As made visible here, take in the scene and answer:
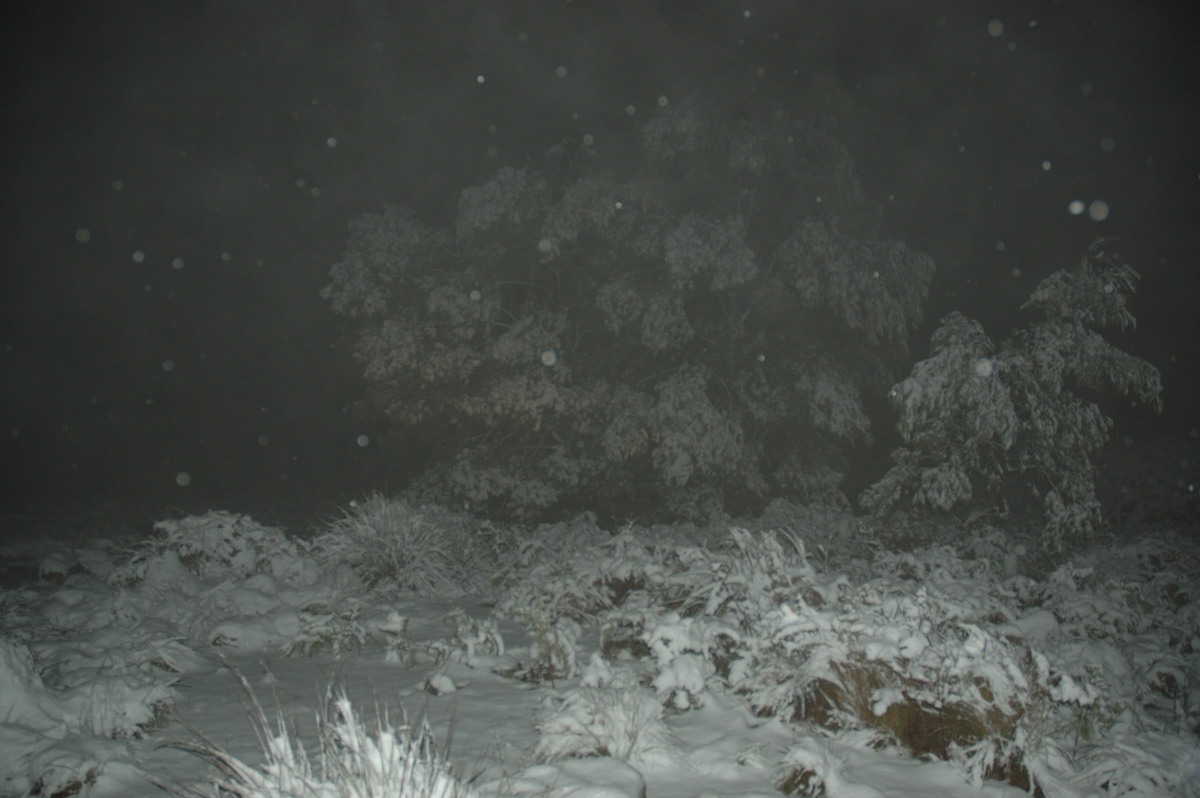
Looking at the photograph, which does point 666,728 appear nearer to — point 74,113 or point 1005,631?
point 1005,631

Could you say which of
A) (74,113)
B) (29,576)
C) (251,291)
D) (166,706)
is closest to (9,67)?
(74,113)

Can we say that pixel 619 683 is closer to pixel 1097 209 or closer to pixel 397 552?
pixel 397 552

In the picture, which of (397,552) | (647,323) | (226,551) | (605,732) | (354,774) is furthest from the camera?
(647,323)

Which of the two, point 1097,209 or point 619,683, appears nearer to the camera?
point 619,683

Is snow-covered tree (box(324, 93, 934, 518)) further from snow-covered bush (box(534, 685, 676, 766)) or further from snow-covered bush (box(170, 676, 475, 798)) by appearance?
snow-covered bush (box(170, 676, 475, 798))

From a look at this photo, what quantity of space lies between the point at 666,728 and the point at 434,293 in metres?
9.45

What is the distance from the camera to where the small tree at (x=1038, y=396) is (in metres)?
7.67


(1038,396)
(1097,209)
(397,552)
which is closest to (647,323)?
(1038,396)

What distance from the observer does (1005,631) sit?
4.05 metres

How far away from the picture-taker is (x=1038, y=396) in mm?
7988

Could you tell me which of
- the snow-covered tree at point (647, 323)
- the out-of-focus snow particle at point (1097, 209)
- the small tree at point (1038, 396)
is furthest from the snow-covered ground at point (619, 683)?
the out-of-focus snow particle at point (1097, 209)

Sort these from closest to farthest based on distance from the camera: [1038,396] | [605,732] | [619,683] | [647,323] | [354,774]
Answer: [354,774] → [605,732] → [619,683] → [1038,396] → [647,323]

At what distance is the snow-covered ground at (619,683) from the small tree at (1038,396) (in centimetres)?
147

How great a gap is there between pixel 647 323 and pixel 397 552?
5862mm
